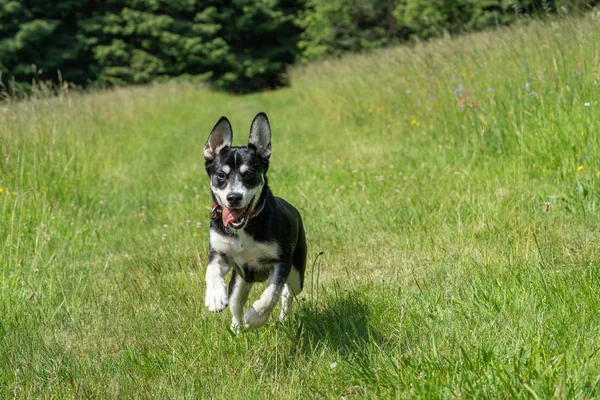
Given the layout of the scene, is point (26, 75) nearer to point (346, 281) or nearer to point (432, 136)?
point (432, 136)

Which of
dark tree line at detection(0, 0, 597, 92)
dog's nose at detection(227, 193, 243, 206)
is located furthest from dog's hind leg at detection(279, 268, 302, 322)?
dark tree line at detection(0, 0, 597, 92)

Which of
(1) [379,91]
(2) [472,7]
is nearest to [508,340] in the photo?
(1) [379,91]

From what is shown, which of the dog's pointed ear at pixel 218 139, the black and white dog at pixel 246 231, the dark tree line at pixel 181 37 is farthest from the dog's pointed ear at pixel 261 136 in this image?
the dark tree line at pixel 181 37

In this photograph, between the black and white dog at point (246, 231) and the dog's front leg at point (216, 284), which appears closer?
the dog's front leg at point (216, 284)

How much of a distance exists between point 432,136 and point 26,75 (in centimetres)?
2483

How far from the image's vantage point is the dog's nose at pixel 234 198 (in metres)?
3.03

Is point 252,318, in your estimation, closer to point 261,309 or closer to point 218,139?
point 261,309

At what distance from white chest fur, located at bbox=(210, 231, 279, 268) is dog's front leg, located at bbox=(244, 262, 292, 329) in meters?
0.12

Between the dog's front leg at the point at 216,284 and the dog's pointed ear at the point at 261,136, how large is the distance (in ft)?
2.24

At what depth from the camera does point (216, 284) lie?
3.03 m

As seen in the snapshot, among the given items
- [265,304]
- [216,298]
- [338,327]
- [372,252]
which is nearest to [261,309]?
[265,304]

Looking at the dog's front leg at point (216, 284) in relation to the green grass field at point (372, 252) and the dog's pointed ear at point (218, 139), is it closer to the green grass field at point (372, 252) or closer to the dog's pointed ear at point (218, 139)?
the green grass field at point (372, 252)

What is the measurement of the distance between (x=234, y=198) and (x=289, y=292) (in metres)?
0.79

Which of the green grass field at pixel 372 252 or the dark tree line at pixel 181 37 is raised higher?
the green grass field at pixel 372 252
